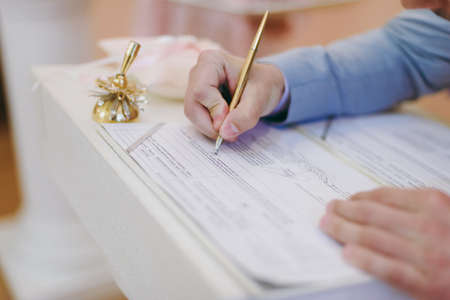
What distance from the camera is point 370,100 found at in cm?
64

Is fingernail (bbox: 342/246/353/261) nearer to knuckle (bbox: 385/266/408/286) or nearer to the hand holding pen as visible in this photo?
knuckle (bbox: 385/266/408/286)

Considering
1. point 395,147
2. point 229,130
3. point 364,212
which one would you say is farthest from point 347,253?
point 395,147

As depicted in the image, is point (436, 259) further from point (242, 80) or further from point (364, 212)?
point (242, 80)

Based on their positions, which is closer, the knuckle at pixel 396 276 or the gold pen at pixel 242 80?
the knuckle at pixel 396 276

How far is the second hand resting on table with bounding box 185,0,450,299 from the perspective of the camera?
0.31m

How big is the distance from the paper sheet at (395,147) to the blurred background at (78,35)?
0.23 meters

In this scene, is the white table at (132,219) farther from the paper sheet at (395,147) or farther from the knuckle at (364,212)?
the paper sheet at (395,147)

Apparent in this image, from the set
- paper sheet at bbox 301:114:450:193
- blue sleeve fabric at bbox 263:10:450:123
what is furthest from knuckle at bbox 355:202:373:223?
blue sleeve fabric at bbox 263:10:450:123

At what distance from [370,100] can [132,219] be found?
16.4 inches

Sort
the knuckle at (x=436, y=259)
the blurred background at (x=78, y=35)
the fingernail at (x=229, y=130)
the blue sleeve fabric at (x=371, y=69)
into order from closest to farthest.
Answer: the knuckle at (x=436, y=259) < the fingernail at (x=229, y=130) < the blue sleeve fabric at (x=371, y=69) < the blurred background at (x=78, y=35)

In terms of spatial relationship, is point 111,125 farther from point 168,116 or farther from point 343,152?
point 343,152

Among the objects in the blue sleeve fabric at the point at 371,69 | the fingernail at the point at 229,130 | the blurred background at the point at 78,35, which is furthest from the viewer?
the blurred background at the point at 78,35

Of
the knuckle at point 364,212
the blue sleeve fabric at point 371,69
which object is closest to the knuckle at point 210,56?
the blue sleeve fabric at point 371,69

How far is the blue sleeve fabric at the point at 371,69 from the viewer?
1.94 feet
